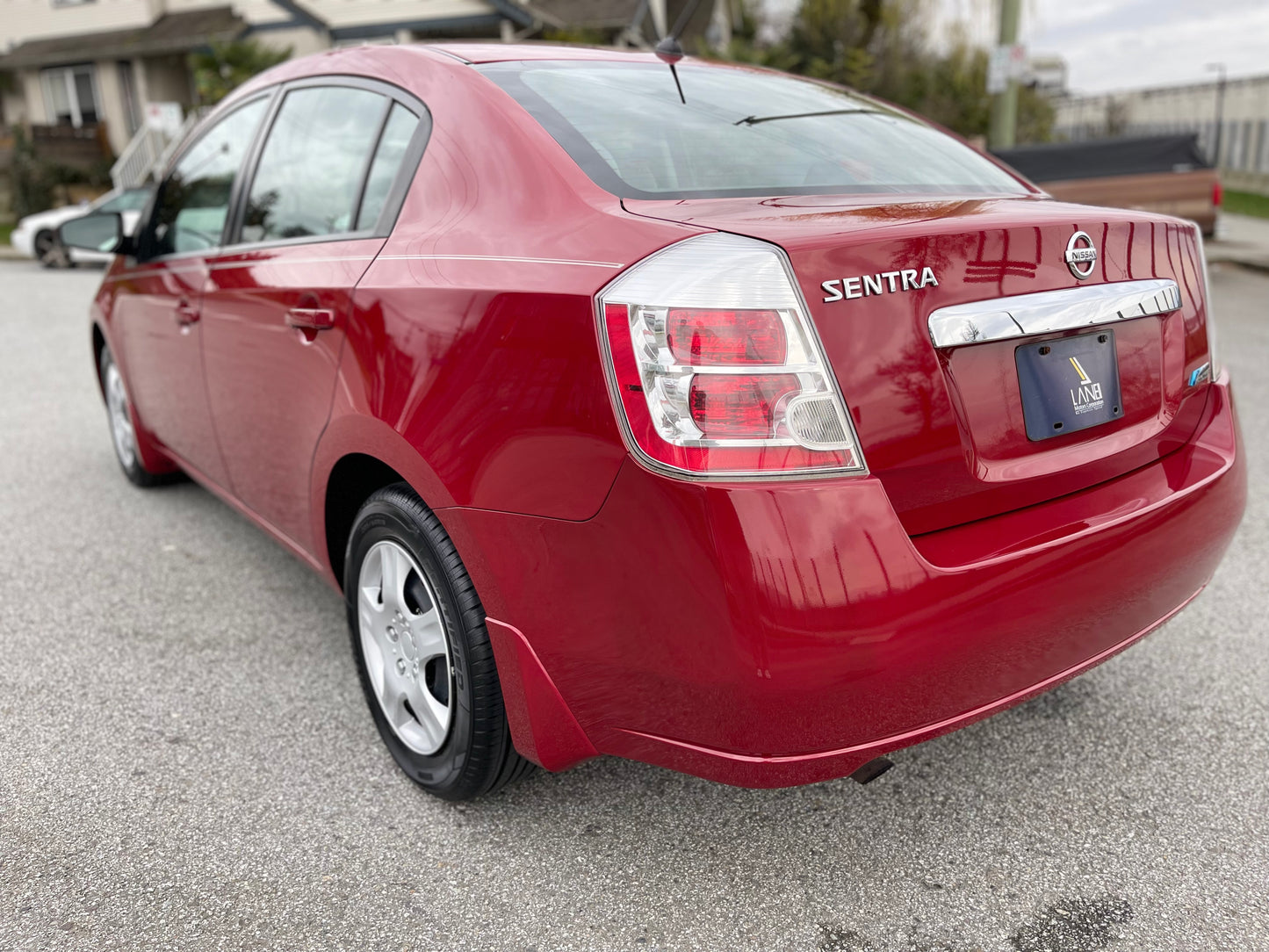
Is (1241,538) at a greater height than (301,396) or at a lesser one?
lesser

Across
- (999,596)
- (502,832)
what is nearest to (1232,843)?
(999,596)

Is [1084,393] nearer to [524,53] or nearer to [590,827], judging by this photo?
[590,827]

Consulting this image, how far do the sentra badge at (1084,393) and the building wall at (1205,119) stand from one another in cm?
2192

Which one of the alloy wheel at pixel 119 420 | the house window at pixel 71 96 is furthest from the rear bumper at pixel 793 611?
the house window at pixel 71 96

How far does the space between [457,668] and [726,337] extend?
0.95 m

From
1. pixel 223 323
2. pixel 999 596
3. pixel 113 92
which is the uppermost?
pixel 113 92

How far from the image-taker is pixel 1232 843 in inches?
82.8

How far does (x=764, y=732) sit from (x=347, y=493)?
4.46 feet

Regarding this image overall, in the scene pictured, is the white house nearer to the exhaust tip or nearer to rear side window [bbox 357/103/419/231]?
rear side window [bbox 357/103/419/231]

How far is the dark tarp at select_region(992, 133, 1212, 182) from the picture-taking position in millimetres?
11414

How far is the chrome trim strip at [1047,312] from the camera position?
1.69 meters

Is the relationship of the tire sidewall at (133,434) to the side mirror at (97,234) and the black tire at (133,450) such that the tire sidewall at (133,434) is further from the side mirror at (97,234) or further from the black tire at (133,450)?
the side mirror at (97,234)

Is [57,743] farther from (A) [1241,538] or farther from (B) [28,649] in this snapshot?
(A) [1241,538]

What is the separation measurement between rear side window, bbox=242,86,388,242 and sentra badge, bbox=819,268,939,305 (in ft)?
4.45
